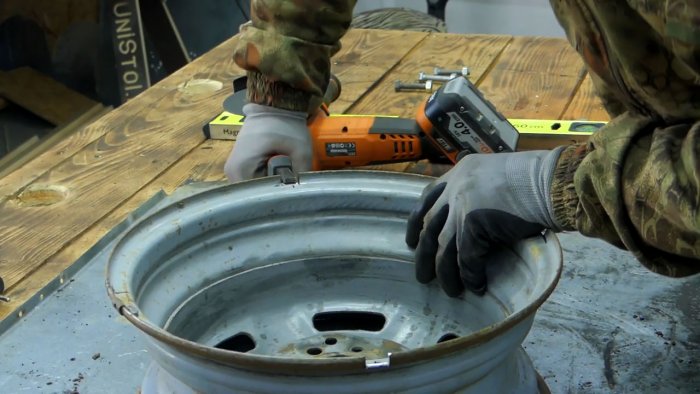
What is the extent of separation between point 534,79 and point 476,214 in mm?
1057

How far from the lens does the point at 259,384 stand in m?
0.83

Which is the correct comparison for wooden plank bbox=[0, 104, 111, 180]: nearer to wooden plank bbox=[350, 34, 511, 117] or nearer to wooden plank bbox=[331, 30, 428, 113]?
wooden plank bbox=[331, 30, 428, 113]

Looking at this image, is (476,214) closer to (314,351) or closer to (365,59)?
(314,351)

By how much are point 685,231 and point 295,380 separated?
42cm

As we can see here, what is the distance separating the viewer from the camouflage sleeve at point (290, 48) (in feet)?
5.25

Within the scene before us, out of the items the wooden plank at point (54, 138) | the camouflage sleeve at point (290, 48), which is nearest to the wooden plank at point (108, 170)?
the camouflage sleeve at point (290, 48)

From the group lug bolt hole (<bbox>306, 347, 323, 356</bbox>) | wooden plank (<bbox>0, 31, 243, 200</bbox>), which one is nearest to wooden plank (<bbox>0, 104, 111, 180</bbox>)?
wooden plank (<bbox>0, 31, 243, 200</bbox>)

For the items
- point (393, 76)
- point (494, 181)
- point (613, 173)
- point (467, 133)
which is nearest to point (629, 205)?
point (613, 173)

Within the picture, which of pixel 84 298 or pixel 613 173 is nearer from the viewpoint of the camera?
pixel 613 173

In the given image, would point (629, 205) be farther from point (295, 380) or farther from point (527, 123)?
point (527, 123)

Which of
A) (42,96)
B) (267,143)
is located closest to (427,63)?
(267,143)

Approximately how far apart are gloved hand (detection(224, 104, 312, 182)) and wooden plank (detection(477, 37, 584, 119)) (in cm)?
49

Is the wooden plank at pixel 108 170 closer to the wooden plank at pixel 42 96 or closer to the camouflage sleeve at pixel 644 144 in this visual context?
the camouflage sleeve at pixel 644 144

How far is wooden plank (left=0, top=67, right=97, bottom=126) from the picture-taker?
3.44 meters
